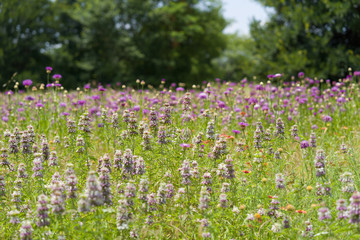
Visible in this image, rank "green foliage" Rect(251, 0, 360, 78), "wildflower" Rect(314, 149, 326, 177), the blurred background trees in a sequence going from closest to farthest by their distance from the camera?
1. "wildflower" Rect(314, 149, 326, 177)
2. "green foliage" Rect(251, 0, 360, 78)
3. the blurred background trees

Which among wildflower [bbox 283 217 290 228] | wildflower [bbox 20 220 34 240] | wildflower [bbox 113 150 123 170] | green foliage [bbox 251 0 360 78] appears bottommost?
wildflower [bbox 283 217 290 228]

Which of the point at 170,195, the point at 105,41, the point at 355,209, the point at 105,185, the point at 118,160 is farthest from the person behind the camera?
the point at 105,41

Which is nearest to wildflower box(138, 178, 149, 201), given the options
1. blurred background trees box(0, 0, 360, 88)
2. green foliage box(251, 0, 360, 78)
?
green foliage box(251, 0, 360, 78)

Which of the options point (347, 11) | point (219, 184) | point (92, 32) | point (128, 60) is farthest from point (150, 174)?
point (128, 60)

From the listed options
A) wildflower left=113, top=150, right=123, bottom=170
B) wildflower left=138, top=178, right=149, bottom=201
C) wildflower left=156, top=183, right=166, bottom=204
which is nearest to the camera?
wildflower left=138, top=178, right=149, bottom=201

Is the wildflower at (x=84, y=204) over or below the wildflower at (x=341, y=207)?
over

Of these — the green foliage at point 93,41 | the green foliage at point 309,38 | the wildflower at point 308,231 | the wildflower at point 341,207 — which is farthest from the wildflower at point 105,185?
the green foliage at point 93,41

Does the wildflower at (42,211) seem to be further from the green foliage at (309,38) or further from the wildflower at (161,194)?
the green foliage at (309,38)

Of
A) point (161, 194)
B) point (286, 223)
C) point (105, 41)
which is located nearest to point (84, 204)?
point (161, 194)

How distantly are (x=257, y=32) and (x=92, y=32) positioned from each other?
1548 cm

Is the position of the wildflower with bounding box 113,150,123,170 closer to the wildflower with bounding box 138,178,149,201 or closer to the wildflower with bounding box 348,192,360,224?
the wildflower with bounding box 138,178,149,201

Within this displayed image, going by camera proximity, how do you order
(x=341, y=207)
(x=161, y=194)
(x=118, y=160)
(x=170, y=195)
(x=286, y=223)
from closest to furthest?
(x=341, y=207) → (x=286, y=223) → (x=161, y=194) → (x=170, y=195) → (x=118, y=160)

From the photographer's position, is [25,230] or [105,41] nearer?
[25,230]

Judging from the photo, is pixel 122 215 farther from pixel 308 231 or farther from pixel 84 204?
pixel 308 231
